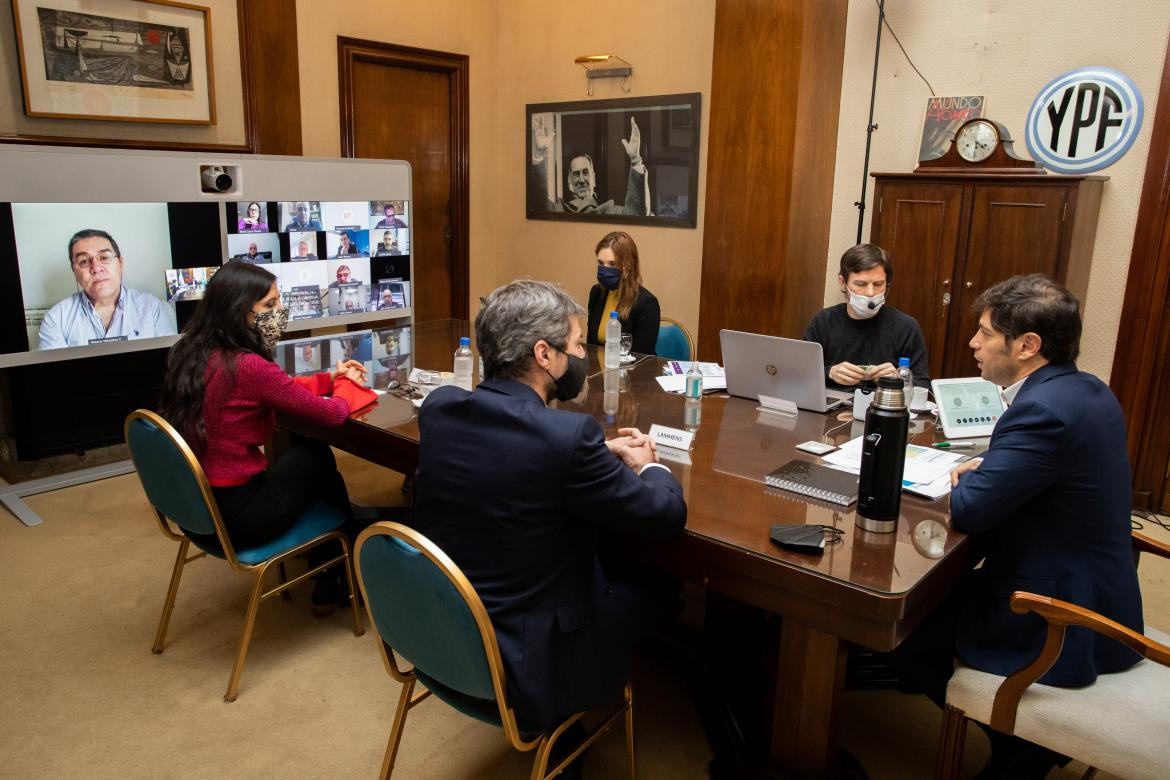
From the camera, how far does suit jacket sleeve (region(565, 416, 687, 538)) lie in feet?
5.27

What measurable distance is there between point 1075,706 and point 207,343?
7.53 feet

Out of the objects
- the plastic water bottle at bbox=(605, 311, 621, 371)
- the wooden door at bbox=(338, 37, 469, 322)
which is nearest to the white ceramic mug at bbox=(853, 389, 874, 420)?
the plastic water bottle at bbox=(605, 311, 621, 371)

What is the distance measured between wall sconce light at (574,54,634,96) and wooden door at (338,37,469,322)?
942 mm

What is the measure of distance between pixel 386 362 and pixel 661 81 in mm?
2872

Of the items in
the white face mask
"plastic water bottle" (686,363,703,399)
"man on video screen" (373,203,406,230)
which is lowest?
"plastic water bottle" (686,363,703,399)

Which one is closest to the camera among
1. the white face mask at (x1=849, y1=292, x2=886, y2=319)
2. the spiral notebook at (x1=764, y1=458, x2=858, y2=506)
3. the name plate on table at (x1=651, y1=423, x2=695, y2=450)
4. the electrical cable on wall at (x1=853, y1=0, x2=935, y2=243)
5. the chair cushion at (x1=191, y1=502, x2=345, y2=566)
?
the spiral notebook at (x1=764, y1=458, x2=858, y2=506)

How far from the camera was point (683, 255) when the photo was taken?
541 cm

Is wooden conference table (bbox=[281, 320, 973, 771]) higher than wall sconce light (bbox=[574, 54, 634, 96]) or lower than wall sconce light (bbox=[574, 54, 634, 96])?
lower

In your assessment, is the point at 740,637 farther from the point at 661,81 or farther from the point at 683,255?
the point at 661,81

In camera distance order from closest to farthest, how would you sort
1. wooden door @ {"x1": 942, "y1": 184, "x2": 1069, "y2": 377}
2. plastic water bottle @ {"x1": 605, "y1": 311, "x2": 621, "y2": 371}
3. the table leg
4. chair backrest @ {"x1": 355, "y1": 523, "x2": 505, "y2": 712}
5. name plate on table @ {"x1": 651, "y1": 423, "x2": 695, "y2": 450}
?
chair backrest @ {"x1": 355, "y1": 523, "x2": 505, "y2": 712}
the table leg
name plate on table @ {"x1": 651, "y1": 423, "x2": 695, "y2": 450}
plastic water bottle @ {"x1": 605, "y1": 311, "x2": 621, "y2": 371}
wooden door @ {"x1": 942, "y1": 184, "x2": 1069, "y2": 377}

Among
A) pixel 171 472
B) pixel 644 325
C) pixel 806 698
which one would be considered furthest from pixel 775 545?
pixel 644 325

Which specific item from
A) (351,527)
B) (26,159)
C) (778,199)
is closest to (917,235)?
(778,199)

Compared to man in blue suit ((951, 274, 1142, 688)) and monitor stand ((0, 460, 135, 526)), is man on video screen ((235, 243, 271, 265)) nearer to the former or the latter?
monitor stand ((0, 460, 135, 526))

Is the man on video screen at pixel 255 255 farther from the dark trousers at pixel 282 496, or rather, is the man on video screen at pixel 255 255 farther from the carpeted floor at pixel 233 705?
the dark trousers at pixel 282 496
